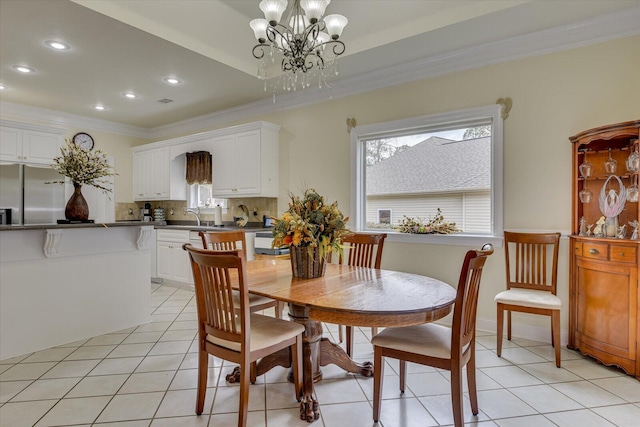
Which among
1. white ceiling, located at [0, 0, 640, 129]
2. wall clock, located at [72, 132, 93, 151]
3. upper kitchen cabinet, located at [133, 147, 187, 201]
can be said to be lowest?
upper kitchen cabinet, located at [133, 147, 187, 201]

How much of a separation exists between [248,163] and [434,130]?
8.05 feet

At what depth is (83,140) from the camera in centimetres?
570

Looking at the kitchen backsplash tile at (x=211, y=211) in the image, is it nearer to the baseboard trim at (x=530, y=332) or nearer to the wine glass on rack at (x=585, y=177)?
the baseboard trim at (x=530, y=332)

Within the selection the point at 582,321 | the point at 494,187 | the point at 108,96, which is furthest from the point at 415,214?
the point at 108,96

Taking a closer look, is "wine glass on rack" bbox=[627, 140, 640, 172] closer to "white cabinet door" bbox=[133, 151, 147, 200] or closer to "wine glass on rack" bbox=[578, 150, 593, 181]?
"wine glass on rack" bbox=[578, 150, 593, 181]

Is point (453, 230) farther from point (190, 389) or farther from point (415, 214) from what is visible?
point (190, 389)

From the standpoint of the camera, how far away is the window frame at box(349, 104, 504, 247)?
3.22 m

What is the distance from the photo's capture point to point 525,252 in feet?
10.2

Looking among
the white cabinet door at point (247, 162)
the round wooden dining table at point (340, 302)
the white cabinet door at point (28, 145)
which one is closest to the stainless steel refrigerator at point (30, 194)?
the white cabinet door at point (28, 145)

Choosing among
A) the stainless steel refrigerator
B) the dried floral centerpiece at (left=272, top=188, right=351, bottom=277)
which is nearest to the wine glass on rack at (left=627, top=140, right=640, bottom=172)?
the dried floral centerpiece at (left=272, top=188, right=351, bottom=277)

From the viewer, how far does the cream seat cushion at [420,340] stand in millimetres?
1710

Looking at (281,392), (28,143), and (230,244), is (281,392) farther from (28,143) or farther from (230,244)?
(28,143)

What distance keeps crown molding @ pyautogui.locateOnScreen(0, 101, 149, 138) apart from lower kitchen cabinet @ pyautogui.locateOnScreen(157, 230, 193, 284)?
7.39ft

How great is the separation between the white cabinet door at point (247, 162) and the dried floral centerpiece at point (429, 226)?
6.57 ft
